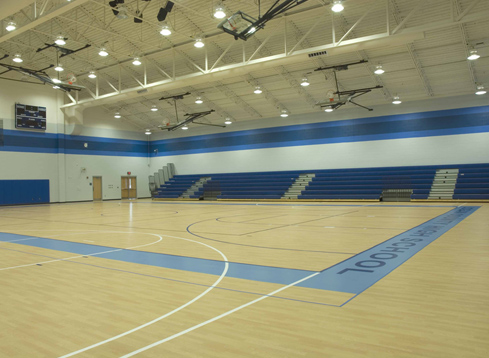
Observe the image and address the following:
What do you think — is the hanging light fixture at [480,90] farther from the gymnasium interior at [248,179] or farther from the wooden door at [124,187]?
the wooden door at [124,187]

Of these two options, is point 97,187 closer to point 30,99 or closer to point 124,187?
point 124,187

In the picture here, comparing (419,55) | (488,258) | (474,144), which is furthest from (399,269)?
(474,144)

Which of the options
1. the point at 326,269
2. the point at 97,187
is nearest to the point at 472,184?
the point at 326,269

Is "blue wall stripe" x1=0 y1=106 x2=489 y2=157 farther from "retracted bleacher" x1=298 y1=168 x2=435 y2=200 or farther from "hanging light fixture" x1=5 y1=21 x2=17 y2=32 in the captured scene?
"hanging light fixture" x1=5 y1=21 x2=17 y2=32

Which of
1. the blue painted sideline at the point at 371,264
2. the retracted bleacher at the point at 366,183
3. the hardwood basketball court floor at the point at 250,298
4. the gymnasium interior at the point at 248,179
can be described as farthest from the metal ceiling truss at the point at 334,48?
the hardwood basketball court floor at the point at 250,298

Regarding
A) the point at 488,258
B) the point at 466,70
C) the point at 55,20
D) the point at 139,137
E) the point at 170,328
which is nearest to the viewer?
the point at 170,328

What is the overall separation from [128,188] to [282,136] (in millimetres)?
12819

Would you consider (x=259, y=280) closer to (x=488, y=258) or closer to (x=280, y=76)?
(x=488, y=258)

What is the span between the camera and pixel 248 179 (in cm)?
2516

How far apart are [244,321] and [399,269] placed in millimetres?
2583

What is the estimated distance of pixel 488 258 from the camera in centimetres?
530

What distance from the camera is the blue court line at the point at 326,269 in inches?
171

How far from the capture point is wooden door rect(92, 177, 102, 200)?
1049 inches

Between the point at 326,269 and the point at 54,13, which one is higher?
the point at 54,13
